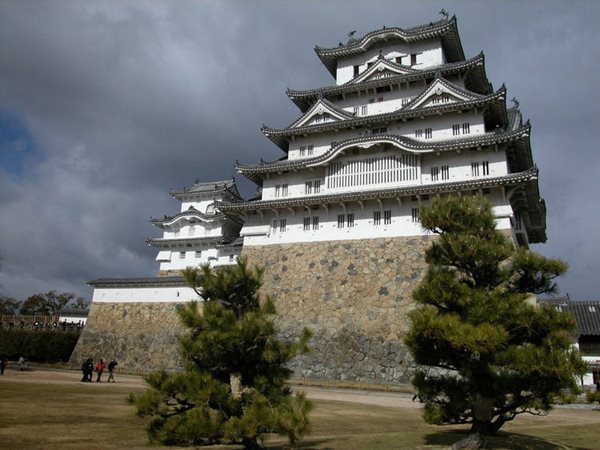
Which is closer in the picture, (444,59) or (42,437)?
(42,437)

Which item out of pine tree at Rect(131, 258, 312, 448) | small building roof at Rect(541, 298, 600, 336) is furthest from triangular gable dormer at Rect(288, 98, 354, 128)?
pine tree at Rect(131, 258, 312, 448)

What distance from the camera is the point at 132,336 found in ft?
107

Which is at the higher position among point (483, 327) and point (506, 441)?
point (483, 327)

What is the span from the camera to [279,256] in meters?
30.1

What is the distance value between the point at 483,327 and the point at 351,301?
1862 cm

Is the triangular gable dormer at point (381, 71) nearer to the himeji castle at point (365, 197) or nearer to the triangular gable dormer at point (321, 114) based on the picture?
the himeji castle at point (365, 197)

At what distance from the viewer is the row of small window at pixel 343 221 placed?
27.8 metres

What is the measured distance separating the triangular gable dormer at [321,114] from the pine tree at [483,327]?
2267cm

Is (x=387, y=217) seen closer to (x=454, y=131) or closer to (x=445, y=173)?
(x=445, y=173)

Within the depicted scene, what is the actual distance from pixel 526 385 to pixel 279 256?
853 inches

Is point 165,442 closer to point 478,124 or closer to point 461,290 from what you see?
point 461,290

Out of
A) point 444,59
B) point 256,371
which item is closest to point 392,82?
point 444,59

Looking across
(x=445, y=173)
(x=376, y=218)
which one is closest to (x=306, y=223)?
(x=376, y=218)

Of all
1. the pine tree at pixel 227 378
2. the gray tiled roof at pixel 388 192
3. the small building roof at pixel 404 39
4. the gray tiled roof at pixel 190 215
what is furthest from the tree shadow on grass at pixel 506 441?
the gray tiled roof at pixel 190 215
